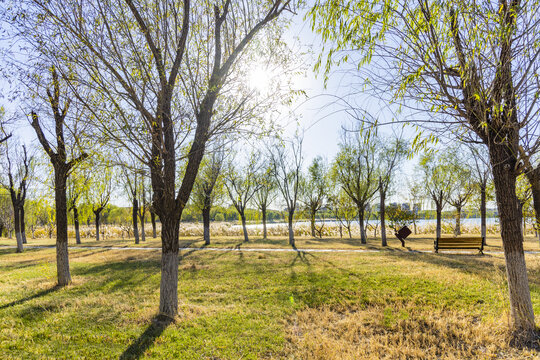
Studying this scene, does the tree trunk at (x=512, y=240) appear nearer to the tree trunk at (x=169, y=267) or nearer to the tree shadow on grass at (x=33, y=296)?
the tree trunk at (x=169, y=267)

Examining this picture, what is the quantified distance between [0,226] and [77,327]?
4921 cm

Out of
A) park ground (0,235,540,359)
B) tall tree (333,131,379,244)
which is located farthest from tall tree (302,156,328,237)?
park ground (0,235,540,359)

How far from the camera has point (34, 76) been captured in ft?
21.3

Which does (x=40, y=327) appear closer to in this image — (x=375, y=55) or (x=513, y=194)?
(x=375, y=55)

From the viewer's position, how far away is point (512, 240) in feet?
15.9

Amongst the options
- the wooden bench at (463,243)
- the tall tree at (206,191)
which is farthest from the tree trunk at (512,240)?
the tall tree at (206,191)

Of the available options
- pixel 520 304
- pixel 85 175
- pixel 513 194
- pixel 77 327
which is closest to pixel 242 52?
pixel 85 175

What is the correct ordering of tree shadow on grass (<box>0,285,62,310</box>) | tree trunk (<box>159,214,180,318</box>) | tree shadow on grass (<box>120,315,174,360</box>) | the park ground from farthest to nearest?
tree shadow on grass (<box>0,285,62,310</box>)
tree trunk (<box>159,214,180,318</box>)
the park ground
tree shadow on grass (<box>120,315,174,360</box>)

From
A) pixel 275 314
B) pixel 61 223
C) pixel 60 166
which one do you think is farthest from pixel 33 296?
pixel 275 314

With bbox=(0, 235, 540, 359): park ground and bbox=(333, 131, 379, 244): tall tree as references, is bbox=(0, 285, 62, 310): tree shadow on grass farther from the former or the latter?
bbox=(333, 131, 379, 244): tall tree

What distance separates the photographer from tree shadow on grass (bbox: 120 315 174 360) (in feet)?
14.9

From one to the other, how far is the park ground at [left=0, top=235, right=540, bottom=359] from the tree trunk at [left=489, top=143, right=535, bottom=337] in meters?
0.40

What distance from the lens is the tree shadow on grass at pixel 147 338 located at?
4531 mm

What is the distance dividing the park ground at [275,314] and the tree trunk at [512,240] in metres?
0.40
